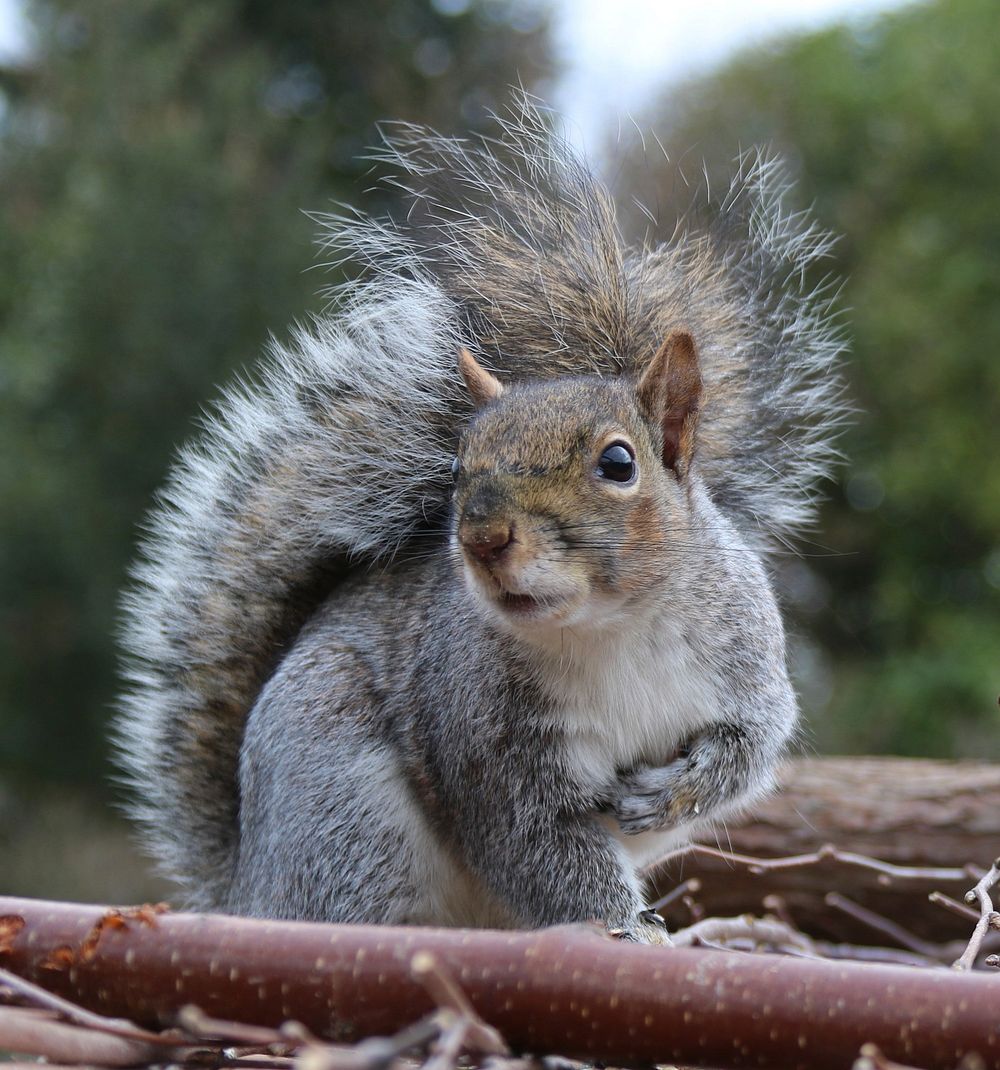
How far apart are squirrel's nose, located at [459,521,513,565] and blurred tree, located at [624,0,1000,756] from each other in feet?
21.1

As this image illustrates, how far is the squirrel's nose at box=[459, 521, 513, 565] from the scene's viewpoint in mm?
1362

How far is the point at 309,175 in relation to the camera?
7.85 meters

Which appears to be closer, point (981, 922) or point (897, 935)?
point (981, 922)

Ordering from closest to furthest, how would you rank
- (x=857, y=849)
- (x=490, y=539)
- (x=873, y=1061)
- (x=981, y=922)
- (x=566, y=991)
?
(x=873, y=1061), (x=566, y=991), (x=981, y=922), (x=490, y=539), (x=857, y=849)

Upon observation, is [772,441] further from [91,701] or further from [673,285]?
[91,701]

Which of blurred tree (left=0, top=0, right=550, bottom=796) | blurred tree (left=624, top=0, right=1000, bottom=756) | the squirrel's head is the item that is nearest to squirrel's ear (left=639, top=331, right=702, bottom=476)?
the squirrel's head

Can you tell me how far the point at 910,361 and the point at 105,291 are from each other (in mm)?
5170

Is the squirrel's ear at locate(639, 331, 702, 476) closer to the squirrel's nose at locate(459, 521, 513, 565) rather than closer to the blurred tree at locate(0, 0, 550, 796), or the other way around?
the squirrel's nose at locate(459, 521, 513, 565)

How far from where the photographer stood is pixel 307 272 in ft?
19.6

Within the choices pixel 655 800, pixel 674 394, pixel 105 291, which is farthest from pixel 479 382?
pixel 105 291

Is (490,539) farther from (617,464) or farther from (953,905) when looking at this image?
(953,905)

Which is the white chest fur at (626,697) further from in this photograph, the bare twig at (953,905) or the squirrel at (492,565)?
the bare twig at (953,905)

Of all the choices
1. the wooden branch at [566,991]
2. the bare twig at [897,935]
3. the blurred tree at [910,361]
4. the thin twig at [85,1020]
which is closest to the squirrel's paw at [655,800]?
the bare twig at [897,935]

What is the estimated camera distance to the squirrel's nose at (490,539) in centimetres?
136
